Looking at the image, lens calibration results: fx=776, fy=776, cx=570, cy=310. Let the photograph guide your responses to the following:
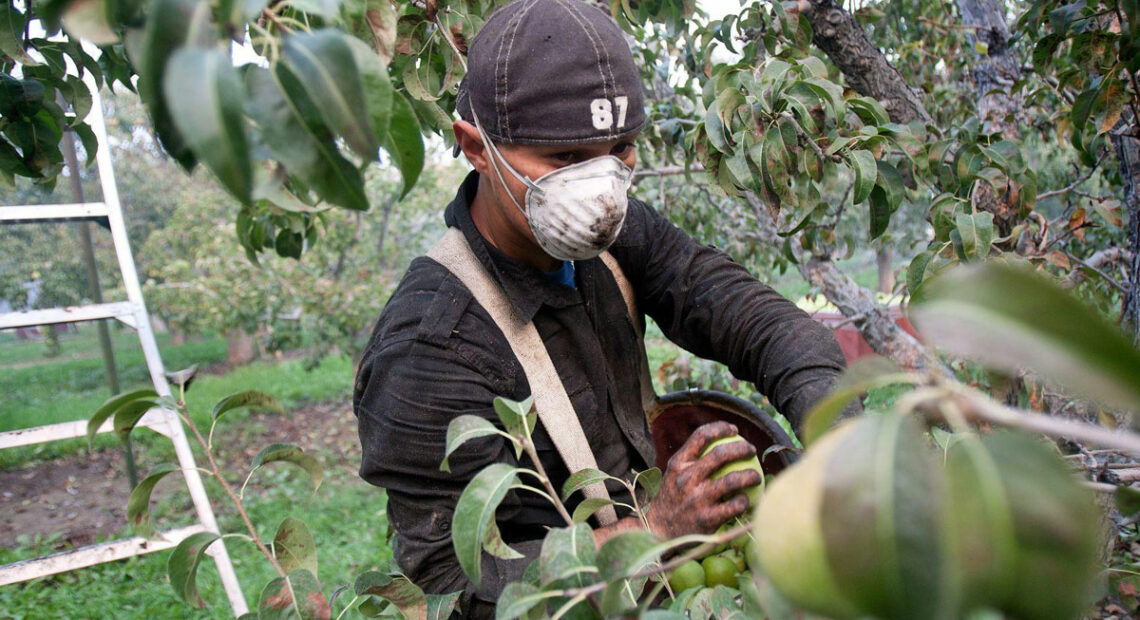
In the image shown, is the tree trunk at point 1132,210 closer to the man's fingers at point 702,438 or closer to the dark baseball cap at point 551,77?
the man's fingers at point 702,438

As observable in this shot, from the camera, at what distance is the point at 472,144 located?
1.73m

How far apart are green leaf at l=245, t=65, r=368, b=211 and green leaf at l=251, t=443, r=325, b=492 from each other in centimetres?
54

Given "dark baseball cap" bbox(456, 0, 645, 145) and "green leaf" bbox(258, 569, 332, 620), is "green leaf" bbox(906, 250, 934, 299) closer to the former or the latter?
"dark baseball cap" bbox(456, 0, 645, 145)

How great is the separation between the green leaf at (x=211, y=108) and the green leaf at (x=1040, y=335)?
0.47 meters

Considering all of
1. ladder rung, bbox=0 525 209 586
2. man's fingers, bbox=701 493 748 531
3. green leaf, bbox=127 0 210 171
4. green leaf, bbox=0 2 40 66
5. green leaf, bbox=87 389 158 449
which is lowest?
ladder rung, bbox=0 525 209 586

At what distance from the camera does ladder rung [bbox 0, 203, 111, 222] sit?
256 cm

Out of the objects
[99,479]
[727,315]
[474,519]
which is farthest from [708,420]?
[99,479]

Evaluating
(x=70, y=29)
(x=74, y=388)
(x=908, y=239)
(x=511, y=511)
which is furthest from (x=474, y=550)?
(x=74, y=388)

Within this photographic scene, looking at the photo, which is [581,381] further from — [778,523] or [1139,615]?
[778,523]

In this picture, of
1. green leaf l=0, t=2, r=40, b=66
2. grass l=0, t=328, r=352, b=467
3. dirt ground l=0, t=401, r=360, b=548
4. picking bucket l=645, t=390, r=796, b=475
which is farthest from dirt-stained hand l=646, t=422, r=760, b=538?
grass l=0, t=328, r=352, b=467

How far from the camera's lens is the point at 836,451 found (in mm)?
443

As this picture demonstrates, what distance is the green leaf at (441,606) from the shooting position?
1.07m

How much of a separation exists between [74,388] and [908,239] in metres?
9.10

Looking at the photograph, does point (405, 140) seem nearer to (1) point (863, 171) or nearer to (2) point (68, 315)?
Result: (1) point (863, 171)
